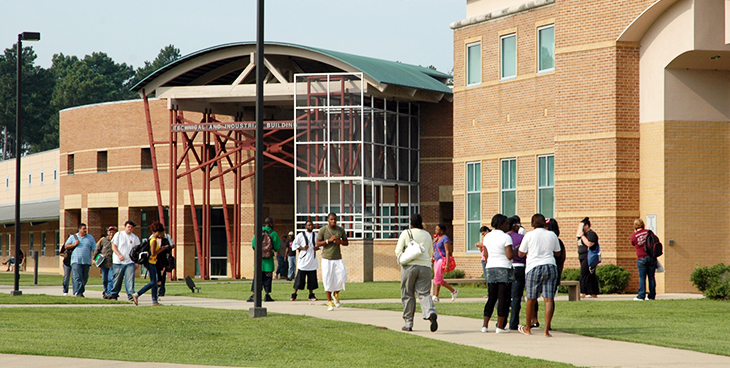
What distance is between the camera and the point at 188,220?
46188 millimetres

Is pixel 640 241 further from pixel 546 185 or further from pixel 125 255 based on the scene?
pixel 125 255

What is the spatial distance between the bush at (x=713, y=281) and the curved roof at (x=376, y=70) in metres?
15.7

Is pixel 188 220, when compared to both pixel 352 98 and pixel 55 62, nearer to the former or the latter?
pixel 352 98

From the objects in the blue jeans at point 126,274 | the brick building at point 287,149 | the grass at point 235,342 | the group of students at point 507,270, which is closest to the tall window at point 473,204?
the brick building at point 287,149

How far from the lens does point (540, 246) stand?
1381 centimetres

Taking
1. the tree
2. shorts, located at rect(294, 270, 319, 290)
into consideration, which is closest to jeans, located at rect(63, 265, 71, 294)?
shorts, located at rect(294, 270, 319, 290)

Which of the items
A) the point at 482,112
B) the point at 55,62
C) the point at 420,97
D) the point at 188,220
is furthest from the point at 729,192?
the point at 55,62

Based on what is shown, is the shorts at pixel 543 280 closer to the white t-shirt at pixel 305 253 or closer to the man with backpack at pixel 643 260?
the white t-shirt at pixel 305 253

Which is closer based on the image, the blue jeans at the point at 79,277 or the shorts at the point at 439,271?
the shorts at the point at 439,271

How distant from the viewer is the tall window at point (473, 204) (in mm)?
31156

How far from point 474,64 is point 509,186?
13.2 ft

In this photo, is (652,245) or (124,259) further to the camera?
(652,245)

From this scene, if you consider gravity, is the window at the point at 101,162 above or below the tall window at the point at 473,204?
above

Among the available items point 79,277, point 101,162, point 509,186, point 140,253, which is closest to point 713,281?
point 509,186
